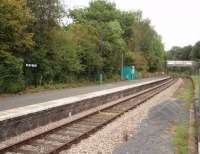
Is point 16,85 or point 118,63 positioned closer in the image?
point 16,85

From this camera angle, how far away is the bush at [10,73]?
2689 cm

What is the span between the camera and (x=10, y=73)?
2775 centimetres

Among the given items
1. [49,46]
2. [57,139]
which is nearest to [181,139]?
[57,139]

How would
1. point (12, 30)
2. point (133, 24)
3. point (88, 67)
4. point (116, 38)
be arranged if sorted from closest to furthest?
point (12, 30) → point (88, 67) → point (116, 38) → point (133, 24)

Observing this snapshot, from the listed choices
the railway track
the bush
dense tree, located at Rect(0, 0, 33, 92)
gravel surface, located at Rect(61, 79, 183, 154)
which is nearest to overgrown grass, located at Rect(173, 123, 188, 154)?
gravel surface, located at Rect(61, 79, 183, 154)

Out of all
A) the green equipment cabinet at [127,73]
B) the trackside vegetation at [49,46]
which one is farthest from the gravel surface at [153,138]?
the green equipment cabinet at [127,73]

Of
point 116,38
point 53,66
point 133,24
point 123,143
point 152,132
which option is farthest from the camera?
point 133,24

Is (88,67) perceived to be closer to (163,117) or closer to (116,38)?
(116,38)

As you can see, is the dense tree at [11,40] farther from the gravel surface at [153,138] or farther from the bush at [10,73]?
the gravel surface at [153,138]

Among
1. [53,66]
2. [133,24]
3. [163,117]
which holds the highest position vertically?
[133,24]

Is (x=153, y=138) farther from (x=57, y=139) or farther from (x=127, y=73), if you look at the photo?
(x=127, y=73)

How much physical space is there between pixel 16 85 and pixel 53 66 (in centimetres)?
959

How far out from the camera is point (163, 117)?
55.3 ft

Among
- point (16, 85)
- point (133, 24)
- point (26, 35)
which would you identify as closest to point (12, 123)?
point (16, 85)
